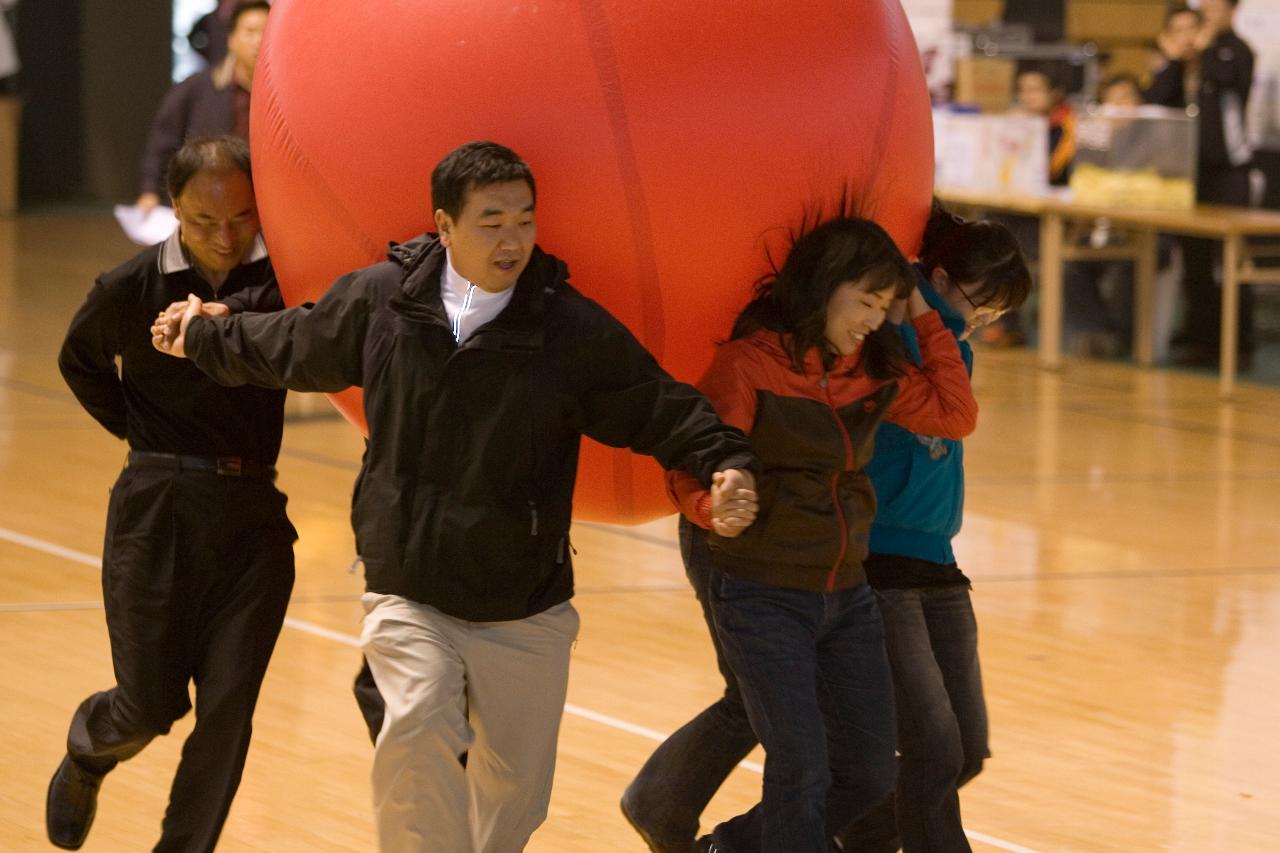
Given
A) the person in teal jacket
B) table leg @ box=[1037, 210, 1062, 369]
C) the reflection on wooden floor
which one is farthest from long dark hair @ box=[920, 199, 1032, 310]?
table leg @ box=[1037, 210, 1062, 369]

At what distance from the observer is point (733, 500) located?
310cm

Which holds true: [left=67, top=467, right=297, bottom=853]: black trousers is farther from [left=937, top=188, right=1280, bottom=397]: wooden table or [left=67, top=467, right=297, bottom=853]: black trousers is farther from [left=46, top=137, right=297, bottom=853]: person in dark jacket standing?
[left=937, top=188, right=1280, bottom=397]: wooden table

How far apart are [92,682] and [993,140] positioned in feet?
25.3

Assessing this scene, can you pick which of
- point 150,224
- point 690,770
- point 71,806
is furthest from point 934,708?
point 150,224

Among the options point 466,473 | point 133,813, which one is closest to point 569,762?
point 133,813

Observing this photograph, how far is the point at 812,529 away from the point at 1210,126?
8.74 metres

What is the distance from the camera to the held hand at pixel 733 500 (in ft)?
10.2

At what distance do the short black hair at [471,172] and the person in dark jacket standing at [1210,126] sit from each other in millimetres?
8912

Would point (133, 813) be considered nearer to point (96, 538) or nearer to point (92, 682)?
point (92, 682)

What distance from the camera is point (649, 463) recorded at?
11.5ft

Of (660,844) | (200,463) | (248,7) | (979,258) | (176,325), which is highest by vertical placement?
(248,7)

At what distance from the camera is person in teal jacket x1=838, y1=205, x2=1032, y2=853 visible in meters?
3.51

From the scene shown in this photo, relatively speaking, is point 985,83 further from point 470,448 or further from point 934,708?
point 470,448

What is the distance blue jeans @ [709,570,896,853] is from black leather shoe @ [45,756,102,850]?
138 centimetres
